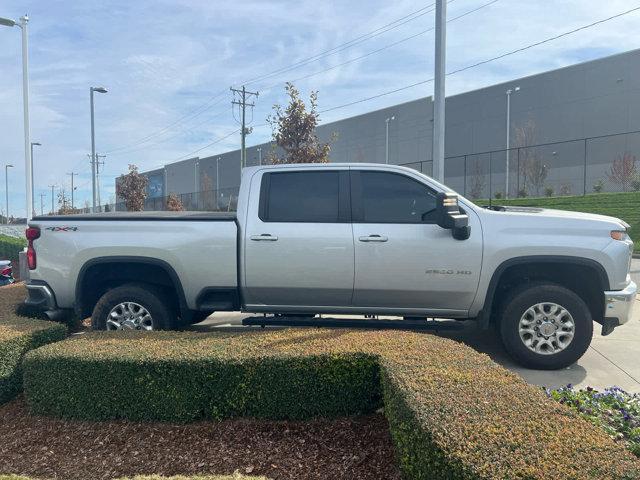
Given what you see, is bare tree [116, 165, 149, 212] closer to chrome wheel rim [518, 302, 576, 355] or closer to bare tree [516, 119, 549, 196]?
bare tree [516, 119, 549, 196]

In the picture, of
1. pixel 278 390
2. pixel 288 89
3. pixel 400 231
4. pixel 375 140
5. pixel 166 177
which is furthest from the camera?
pixel 166 177

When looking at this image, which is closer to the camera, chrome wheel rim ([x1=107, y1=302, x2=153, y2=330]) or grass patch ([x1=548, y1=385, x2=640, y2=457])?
grass patch ([x1=548, y1=385, x2=640, y2=457])

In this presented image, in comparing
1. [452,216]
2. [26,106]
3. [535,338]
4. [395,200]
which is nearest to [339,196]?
[395,200]

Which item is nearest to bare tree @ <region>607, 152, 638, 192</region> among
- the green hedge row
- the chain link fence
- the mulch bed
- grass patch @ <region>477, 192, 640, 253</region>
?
the chain link fence

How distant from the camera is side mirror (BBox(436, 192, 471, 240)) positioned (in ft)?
16.0

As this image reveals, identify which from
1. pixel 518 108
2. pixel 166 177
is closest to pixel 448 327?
pixel 518 108

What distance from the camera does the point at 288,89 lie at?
45.4 ft

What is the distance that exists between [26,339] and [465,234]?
13.7ft

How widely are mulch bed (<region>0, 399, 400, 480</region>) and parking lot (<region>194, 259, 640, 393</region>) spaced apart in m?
2.11

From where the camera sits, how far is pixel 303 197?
5.45m

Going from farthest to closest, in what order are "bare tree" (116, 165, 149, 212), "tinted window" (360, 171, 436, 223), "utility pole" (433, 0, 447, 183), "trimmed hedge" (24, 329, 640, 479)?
"bare tree" (116, 165, 149, 212) < "utility pole" (433, 0, 447, 183) < "tinted window" (360, 171, 436, 223) < "trimmed hedge" (24, 329, 640, 479)

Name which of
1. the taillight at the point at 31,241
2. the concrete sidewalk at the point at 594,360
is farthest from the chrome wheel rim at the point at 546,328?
the taillight at the point at 31,241

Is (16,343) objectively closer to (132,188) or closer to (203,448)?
(203,448)

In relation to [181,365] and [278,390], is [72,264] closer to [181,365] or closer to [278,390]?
[181,365]
